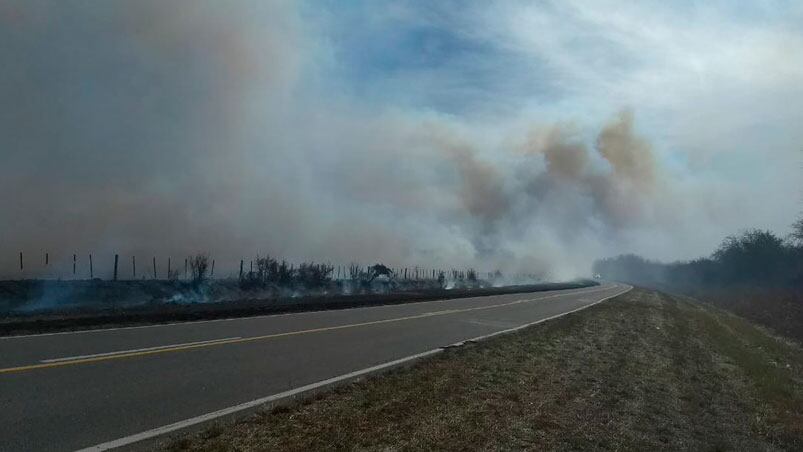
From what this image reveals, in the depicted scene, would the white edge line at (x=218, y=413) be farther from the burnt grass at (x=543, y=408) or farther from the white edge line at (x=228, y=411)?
the burnt grass at (x=543, y=408)

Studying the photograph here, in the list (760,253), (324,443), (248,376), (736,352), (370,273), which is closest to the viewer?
(324,443)

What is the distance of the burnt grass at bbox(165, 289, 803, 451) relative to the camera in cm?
579

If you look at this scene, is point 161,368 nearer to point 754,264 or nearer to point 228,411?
point 228,411

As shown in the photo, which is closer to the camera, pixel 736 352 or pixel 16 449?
pixel 16 449

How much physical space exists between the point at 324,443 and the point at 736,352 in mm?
13349

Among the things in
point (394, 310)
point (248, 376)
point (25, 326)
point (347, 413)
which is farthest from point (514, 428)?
point (394, 310)

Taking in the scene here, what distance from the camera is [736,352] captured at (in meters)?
15.2

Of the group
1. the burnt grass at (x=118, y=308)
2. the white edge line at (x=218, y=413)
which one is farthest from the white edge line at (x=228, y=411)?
the burnt grass at (x=118, y=308)

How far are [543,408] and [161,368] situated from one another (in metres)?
5.39

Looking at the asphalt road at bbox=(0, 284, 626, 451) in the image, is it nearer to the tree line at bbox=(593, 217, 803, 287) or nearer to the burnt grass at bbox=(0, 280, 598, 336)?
the burnt grass at bbox=(0, 280, 598, 336)

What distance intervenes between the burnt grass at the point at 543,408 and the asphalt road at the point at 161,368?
0.98m

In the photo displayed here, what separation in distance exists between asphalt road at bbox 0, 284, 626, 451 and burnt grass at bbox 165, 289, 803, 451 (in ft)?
3.20

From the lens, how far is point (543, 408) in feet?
24.3

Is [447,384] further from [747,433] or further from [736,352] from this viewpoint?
[736,352]
